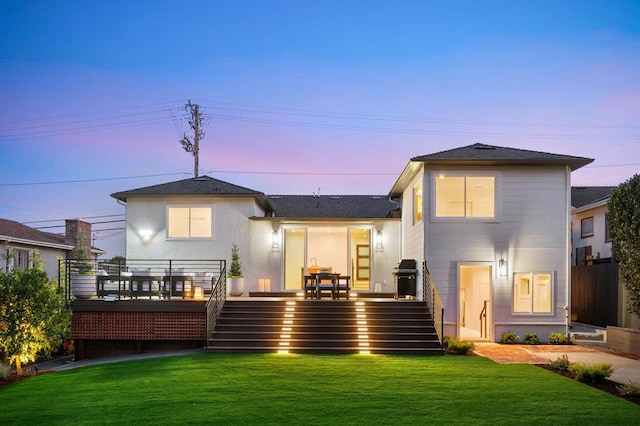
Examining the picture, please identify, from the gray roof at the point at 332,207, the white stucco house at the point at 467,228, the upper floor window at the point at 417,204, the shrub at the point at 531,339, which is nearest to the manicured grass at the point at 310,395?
the shrub at the point at 531,339

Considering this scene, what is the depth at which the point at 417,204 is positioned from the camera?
693 inches

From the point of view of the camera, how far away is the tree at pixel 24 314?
1203 centimetres

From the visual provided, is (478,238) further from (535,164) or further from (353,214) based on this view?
(353,214)

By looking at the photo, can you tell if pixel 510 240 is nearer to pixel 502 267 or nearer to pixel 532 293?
pixel 502 267

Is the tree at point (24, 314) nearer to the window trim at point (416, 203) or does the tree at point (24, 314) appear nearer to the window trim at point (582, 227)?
the window trim at point (416, 203)

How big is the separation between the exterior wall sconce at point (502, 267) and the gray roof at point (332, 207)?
6.04 meters

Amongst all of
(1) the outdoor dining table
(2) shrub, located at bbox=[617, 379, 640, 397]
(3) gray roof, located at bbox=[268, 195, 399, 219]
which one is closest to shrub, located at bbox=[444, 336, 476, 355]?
(1) the outdoor dining table

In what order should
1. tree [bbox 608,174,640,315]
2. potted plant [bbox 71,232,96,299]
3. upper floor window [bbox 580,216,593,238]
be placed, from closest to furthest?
1. tree [bbox 608,174,640,315]
2. potted plant [bbox 71,232,96,299]
3. upper floor window [bbox 580,216,593,238]

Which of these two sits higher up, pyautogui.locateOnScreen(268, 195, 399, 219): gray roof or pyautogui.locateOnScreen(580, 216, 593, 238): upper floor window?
pyautogui.locateOnScreen(268, 195, 399, 219): gray roof

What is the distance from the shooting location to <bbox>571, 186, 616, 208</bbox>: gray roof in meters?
24.4

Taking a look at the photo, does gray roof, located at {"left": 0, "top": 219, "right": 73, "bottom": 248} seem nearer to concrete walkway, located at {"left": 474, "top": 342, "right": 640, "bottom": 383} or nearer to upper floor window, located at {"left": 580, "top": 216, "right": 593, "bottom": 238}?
concrete walkway, located at {"left": 474, "top": 342, "right": 640, "bottom": 383}

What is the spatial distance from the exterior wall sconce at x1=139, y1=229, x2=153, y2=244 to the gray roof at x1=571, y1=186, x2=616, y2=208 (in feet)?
57.8

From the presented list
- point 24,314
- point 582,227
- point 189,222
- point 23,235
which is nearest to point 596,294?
point 582,227

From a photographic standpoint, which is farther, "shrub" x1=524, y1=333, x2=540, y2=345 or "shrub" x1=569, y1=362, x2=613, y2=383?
"shrub" x1=524, y1=333, x2=540, y2=345
